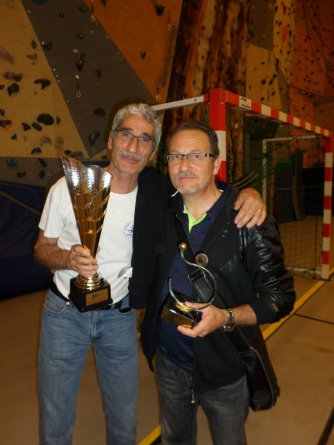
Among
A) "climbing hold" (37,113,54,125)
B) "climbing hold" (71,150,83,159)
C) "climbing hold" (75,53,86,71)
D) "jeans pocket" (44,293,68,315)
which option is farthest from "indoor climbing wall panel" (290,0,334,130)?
"jeans pocket" (44,293,68,315)

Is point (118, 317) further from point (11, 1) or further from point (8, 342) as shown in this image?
point (11, 1)

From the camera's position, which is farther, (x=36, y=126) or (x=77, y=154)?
(x=77, y=154)

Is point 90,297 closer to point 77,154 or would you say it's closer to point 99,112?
point 77,154

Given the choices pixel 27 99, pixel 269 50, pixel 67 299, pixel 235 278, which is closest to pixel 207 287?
pixel 235 278

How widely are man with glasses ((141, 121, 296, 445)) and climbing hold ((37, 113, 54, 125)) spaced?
154 inches

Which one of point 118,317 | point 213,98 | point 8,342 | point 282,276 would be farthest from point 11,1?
point 282,276

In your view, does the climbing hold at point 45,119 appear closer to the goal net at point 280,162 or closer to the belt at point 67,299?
the goal net at point 280,162

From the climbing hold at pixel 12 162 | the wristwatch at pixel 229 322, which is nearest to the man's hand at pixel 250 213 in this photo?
the wristwatch at pixel 229 322

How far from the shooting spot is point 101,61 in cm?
509

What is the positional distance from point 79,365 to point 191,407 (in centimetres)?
57

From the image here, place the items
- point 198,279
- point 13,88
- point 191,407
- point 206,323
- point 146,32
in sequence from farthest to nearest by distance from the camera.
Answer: point 146,32 < point 13,88 < point 191,407 < point 198,279 < point 206,323

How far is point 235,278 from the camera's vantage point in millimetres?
1369

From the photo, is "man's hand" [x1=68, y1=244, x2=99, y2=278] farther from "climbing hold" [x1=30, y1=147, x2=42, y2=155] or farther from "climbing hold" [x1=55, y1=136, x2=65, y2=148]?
"climbing hold" [x1=55, y1=136, x2=65, y2=148]

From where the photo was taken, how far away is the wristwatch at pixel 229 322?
1.26 meters
